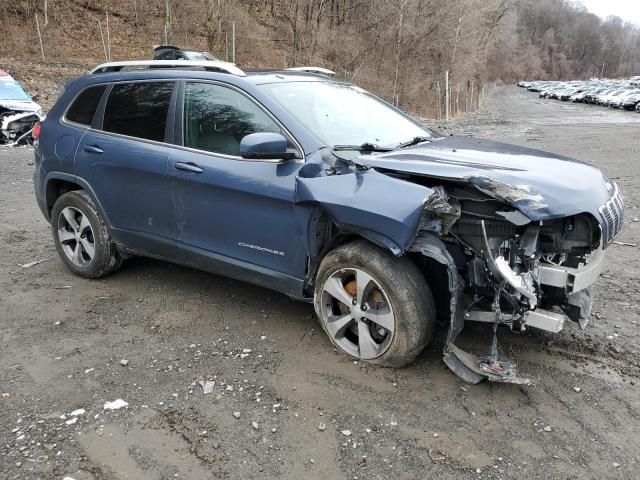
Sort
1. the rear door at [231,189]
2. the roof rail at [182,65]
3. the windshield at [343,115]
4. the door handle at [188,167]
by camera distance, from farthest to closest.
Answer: the roof rail at [182,65]
the door handle at [188,167]
the windshield at [343,115]
the rear door at [231,189]

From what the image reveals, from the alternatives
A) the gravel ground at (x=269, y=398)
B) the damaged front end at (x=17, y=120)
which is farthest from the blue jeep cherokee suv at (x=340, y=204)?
the damaged front end at (x=17, y=120)

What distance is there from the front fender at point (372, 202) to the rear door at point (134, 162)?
1.36 metres

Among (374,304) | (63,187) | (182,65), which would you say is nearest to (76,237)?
(63,187)

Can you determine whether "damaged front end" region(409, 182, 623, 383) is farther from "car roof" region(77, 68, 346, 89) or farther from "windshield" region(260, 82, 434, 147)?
"car roof" region(77, 68, 346, 89)

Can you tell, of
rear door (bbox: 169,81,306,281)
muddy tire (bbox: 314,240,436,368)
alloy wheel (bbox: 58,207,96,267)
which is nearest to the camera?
muddy tire (bbox: 314,240,436,368)

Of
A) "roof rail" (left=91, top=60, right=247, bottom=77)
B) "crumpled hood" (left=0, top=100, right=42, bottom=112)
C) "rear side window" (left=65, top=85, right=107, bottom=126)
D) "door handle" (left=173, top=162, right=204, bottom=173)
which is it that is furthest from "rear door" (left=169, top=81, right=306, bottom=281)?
"crumpled hood" (left=0, top=100, right=42, bottom=112)

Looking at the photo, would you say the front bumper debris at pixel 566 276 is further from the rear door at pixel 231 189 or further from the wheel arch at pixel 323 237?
the rear door at pixel 231 189

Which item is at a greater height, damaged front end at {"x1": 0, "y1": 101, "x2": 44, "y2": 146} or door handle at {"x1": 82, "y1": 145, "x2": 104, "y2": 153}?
door handle at {"x1": 82, "y1": 145, "x2": 104, "y2": 153}

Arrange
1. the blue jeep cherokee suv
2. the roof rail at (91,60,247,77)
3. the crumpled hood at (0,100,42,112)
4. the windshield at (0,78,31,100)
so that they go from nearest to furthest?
the blue jeep cherokee suv, the roof rail at (91,60,247,77), the crumpled hood at (0,100,42,112), the windshield at (0,78,31,100)

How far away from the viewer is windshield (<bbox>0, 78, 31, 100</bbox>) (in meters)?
13.6

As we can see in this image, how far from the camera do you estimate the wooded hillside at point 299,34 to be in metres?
28.0

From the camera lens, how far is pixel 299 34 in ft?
135

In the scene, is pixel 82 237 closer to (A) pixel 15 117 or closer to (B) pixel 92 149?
(B) pixel 92 149

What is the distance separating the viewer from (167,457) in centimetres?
273
